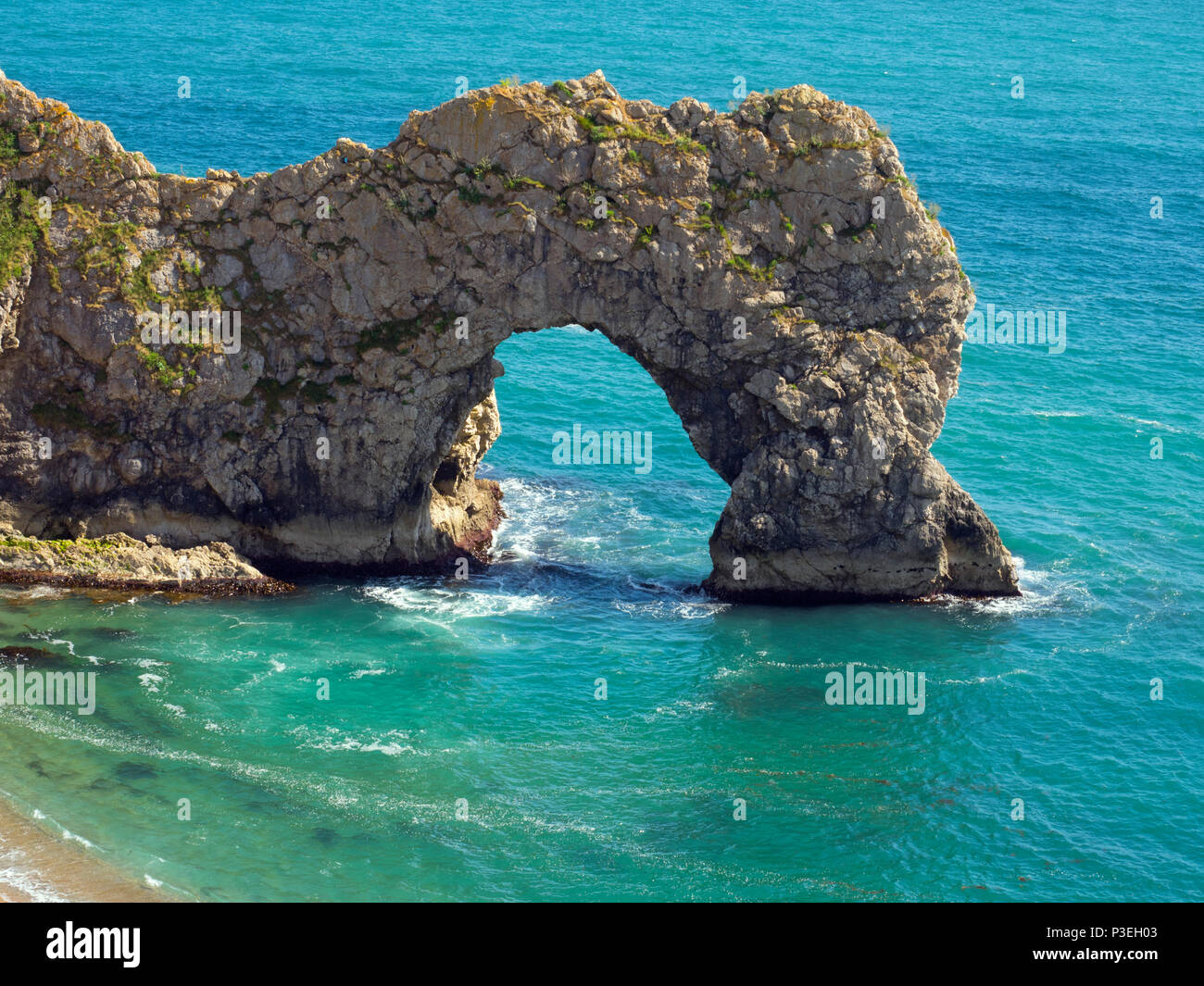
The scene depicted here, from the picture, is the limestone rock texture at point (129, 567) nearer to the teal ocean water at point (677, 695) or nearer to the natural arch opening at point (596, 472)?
the teal ocean water at point (677, 695)

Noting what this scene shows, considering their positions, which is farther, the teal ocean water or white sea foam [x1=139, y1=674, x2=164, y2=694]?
white sea foam [x1=139, y1=674, x2=164, y2=694]

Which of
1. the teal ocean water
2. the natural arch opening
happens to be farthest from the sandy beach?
the natural arch opening

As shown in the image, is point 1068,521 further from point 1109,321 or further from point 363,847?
point 363,847

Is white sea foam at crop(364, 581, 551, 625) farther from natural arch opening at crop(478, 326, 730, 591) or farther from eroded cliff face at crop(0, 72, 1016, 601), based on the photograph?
natural arch opening at crop(478, 326, 730, 591)

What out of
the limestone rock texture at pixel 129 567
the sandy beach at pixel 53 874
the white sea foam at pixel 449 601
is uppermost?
the limestone rock texture at pixel 129 567

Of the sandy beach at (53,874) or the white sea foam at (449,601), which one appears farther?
the white sea foam at (449,601)

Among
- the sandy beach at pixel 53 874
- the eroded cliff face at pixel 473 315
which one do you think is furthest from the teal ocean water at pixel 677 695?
the eroded cliff face at pixel 473 315
